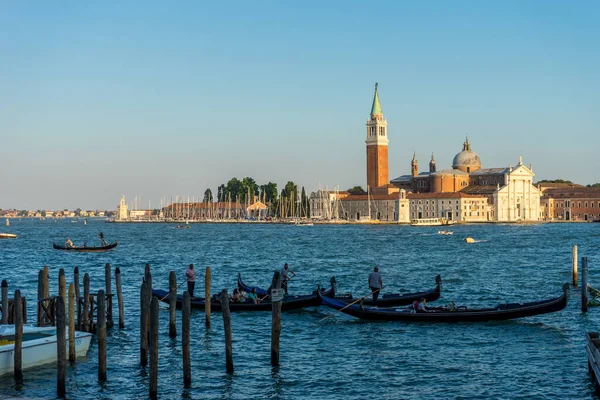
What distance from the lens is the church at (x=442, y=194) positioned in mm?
132000

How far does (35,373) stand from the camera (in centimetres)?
1557

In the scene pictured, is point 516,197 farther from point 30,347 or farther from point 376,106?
point 30,347

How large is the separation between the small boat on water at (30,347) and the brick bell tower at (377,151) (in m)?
121

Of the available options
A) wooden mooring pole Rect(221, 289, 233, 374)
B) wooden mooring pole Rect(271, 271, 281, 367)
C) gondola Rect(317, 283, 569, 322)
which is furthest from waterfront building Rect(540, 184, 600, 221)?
wooden mooring pole Rect(221, 289, 233, 374)

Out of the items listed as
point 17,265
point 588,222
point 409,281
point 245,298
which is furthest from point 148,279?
point 588,222

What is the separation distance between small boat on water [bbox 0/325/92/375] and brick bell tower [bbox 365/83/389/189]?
396ft

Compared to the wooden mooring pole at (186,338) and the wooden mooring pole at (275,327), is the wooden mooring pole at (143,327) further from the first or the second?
the wooden mooring pole at (275,327)

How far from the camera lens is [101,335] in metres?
14.7

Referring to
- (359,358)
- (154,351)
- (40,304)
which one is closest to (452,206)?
(359,358)

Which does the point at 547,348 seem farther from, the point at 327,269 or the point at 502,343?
the point at 327,269

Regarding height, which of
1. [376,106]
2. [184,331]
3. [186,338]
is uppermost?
[376,106]

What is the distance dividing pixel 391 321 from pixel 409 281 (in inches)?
515

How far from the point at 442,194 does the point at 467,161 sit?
14.2 meters

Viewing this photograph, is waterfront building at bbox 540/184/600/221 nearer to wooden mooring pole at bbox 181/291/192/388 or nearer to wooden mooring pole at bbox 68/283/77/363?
wooden mooring pole at bbox 68/283/77/363
